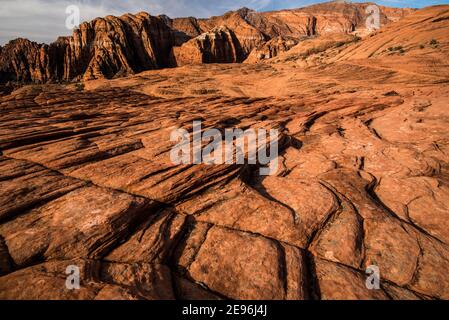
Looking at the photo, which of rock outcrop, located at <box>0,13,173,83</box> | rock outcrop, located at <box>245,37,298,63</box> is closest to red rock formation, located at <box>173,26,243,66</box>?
rock outcrop, located at <box>245,37,298,63</box>

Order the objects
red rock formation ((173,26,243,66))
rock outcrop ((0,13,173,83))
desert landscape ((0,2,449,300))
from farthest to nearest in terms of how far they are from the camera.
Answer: red rock formation ((173,26,243,66))
rock outcrop ((0,13,173,83))
desert landscape ((0,2,449,300))

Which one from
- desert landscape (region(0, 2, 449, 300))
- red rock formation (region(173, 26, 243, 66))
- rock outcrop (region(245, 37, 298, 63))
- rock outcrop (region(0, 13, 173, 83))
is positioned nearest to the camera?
desert landscape (region(0, 2, 449, 300))

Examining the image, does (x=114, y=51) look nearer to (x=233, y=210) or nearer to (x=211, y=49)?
(x=211, y=49)

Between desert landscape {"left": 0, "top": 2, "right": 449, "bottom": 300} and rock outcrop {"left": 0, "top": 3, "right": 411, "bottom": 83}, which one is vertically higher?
rock outcrop {"left": 0, "top": 3, "right": 411, "bottom": 83}

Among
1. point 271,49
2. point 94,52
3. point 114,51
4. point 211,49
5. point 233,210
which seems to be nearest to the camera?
point 233,210

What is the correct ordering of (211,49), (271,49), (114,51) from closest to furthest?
(114,51), (211,49), (271,49)

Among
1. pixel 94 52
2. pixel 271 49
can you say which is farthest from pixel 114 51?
pixel 271 49

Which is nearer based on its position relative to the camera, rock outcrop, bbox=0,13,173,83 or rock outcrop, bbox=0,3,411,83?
rock outcrop, bbox=0,13,173,83

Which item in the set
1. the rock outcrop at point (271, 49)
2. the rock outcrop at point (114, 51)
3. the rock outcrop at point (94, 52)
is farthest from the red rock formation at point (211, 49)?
the rock outcrop at point (94, 52)

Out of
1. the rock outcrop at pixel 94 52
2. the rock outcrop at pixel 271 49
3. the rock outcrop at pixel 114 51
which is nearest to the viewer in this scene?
the rock outcrop at pixel 94 52

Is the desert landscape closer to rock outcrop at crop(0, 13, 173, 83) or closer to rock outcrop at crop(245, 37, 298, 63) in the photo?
rock outcrop at crop(0, 13, 173, 83)

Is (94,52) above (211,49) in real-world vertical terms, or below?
Answer: below

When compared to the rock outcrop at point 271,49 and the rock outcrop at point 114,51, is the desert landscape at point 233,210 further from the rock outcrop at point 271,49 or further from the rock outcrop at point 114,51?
the rock outcrop at point 271,49
